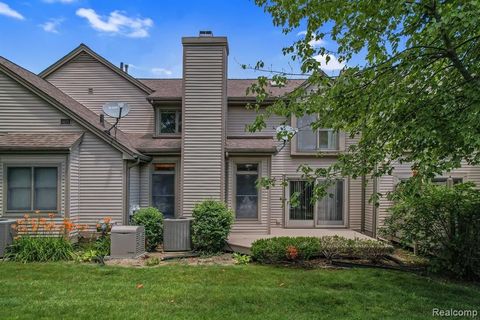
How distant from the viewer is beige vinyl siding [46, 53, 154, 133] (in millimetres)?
13328

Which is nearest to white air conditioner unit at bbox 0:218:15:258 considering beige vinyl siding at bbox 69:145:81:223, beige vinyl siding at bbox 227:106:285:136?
beige vinyl siding at bbox 69:145:81:223

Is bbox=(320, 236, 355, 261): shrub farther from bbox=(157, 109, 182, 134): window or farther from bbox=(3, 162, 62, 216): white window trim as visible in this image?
bbox=(3, 162, 62, 216): white window trim

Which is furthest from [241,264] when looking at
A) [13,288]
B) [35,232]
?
[35,232]

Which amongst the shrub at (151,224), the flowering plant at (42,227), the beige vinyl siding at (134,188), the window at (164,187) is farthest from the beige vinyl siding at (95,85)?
the flowering plant at (42,227)

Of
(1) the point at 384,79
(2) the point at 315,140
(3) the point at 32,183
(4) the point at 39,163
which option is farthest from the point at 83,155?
(1) the point at 384,79

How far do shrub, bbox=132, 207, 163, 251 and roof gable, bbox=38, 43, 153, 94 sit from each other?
18.5ft

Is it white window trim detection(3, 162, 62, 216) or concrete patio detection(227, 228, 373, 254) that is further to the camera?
white window trim detection(3, 162, 62, 216)

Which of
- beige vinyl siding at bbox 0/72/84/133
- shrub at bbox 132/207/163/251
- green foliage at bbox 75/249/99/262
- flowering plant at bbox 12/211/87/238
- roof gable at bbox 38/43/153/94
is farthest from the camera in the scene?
roof gable at bbox 38/43/153/94

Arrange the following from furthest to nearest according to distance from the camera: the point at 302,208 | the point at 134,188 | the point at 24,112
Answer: the point at 302,208 < the point at 134,188 < the point at 24,112

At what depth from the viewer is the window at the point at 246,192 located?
1092 centimetres

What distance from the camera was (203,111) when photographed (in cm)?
1048

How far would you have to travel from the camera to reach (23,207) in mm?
9281

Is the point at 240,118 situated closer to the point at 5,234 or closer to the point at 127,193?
the point at 127,193

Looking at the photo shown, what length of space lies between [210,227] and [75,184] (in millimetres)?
4200
